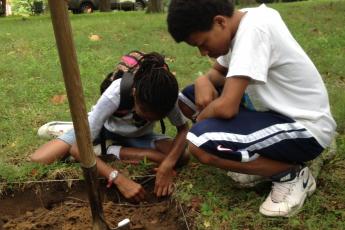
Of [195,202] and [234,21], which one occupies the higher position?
[234,21]

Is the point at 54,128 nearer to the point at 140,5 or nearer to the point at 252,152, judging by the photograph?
the point at 252,152

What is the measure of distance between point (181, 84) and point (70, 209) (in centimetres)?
227

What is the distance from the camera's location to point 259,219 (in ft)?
8.70

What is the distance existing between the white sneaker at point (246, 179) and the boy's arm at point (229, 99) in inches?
16.9

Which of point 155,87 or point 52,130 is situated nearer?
point 155,87

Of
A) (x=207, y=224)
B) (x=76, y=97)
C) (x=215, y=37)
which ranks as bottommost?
(x=207, y=224)

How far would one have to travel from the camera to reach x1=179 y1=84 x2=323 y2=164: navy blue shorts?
2.63 meters

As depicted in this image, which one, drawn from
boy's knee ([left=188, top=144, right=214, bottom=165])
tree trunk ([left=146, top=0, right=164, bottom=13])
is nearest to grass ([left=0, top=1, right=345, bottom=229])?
boy's knee ([left=188, top=144, right=214, bottom=165])

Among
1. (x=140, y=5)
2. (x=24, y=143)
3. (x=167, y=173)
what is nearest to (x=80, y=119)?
→ (x=167, y=173)

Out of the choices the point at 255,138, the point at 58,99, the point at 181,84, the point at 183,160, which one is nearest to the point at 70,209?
the point at 183,160

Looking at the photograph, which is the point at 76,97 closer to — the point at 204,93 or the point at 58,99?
the point at 204,93

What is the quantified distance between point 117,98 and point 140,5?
23129 millimetres

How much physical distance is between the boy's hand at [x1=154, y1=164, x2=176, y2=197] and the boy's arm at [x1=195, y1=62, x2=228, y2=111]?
0.41 m

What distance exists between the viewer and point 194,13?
2.48 metres
